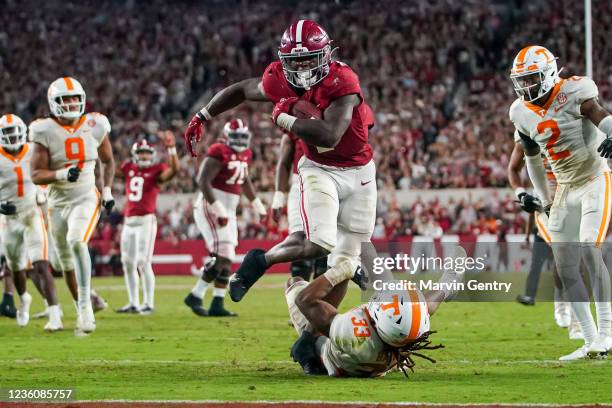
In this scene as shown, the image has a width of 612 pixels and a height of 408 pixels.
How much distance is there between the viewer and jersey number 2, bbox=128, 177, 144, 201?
1530 cm

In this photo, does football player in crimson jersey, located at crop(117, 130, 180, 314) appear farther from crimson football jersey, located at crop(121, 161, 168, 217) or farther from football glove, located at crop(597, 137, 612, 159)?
football glove, located at crop(597, 137, 612, 159)

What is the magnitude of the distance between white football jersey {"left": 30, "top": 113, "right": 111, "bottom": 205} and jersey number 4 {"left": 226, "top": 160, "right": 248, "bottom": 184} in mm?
3109

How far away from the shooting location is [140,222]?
50.0 feet

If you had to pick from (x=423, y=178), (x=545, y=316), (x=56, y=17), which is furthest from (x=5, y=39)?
(x=545, y=316)

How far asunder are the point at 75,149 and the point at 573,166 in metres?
5.13

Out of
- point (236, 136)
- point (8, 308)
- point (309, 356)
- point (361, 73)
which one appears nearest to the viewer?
point (309, 356)

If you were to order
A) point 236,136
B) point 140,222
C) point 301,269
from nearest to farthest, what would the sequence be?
1. point 301,269
2. point 236,136
3. point 140,222

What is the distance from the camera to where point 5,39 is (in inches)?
1387

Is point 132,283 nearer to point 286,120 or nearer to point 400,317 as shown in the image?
point 286,120

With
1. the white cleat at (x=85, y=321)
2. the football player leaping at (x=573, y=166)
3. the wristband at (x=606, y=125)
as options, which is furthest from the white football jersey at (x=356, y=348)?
the white cleat at (x=85, y=321)

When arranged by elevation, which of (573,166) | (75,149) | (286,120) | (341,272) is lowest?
(341,272)

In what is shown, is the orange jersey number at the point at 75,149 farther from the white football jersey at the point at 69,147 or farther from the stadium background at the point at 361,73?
the stadium background at the point at 361,73

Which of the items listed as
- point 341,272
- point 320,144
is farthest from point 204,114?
point 341,272

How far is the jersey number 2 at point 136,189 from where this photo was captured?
1530 cm
